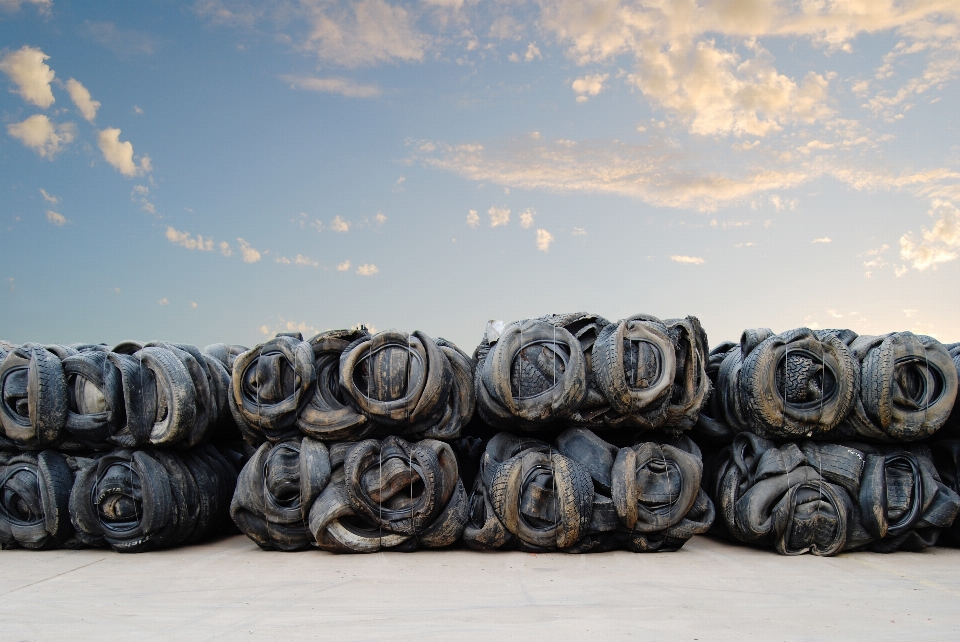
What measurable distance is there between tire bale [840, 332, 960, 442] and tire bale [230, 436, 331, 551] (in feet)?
11.7

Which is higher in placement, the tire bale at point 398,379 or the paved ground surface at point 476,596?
the tire bale at point 398,379

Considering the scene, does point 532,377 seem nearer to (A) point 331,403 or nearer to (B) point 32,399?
(A) point 331,403

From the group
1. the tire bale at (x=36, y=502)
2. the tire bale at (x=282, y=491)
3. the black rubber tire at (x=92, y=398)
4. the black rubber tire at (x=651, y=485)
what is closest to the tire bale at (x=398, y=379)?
the tire bale at (x=282, y=491)

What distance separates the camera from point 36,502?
5121mm

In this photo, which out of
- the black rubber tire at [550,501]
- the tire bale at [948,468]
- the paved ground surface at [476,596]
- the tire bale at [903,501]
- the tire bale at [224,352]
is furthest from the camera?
the tire bale at [224,352]

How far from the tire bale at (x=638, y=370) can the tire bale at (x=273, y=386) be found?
77.2 inches

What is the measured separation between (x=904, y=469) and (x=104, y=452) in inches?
216

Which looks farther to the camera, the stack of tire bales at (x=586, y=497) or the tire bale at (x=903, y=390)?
the tire bale at (x=903, y=390)

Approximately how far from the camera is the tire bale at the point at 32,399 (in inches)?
199

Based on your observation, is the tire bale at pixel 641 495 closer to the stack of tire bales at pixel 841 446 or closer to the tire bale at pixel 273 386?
the stack of tire bales at pixel 841 446

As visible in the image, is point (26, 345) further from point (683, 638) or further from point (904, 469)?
point (904, 469)

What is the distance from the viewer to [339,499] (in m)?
4.82

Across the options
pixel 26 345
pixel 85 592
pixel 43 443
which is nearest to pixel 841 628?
pixel 85 592

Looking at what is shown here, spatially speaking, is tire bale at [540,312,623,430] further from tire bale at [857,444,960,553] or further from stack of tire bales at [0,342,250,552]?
stack of tire bales at [0,342,250,552]
